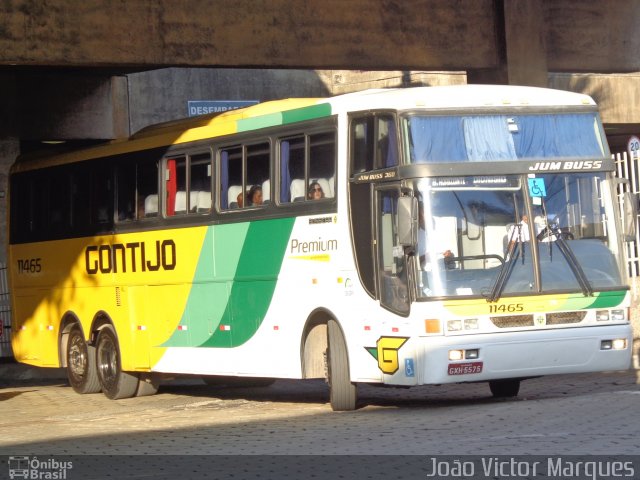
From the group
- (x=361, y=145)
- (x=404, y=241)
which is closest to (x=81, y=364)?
(x=361, y=145)

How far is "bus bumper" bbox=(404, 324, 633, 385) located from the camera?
14.6 metres

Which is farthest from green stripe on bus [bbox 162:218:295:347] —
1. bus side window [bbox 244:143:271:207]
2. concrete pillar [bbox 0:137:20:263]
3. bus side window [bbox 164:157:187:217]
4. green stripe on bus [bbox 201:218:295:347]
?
concrete pillar [bbox 0:137:20:263]

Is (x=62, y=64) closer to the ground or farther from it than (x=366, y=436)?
farther from it

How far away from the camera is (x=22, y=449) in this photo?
1350 centimetres

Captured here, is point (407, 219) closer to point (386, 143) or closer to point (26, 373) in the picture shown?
point (386, 143)

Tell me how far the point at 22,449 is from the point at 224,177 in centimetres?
531

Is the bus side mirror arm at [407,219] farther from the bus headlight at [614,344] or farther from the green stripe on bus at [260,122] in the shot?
the green stripe on bus at [260,122]

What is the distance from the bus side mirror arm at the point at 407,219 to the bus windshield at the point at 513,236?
0.25 m

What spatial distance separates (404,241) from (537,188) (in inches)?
66.3

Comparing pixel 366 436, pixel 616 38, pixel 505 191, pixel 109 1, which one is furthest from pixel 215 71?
pixel 366 436

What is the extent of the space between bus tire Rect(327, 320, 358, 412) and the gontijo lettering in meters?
3.65

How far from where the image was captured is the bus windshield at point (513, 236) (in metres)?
14.8

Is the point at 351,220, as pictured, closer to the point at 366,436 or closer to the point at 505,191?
the point at 505,191

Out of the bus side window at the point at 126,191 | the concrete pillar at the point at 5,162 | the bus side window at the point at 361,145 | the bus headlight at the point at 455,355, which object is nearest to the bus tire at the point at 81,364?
the bus side window at the point at 126,191
